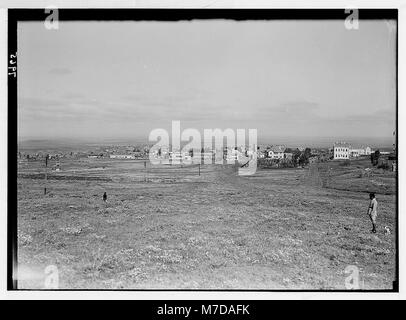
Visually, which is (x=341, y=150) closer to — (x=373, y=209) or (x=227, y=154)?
(x=373, y=209)

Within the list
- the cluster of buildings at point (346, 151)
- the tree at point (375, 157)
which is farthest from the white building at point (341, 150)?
the tree at point (375, 157)

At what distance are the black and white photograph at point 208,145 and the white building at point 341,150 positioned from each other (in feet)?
0.05

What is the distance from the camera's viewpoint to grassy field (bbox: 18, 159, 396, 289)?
9.18 feet

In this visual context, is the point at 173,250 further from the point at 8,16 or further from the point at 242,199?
the point at 8,16

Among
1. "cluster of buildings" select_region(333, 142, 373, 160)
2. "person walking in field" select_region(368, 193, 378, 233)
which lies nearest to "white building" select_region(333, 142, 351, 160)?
"cluster of buildings" select_region(333, 142, 373, 160)

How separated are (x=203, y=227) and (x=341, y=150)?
4.17 ft

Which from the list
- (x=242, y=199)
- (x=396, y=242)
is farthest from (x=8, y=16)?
(x=396, y=242)

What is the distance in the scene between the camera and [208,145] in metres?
2.90

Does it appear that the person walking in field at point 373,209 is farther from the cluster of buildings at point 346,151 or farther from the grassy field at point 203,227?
the cluster of buildings at point 346,151

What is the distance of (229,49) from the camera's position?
9.37 feet

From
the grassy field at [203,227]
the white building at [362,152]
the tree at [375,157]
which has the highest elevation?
the white building at [362,152]

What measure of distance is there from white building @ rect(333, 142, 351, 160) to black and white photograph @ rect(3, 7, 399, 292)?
0.01 meters

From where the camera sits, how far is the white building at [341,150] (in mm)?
2842

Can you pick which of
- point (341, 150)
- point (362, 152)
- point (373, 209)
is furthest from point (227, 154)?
point (373, 209)
